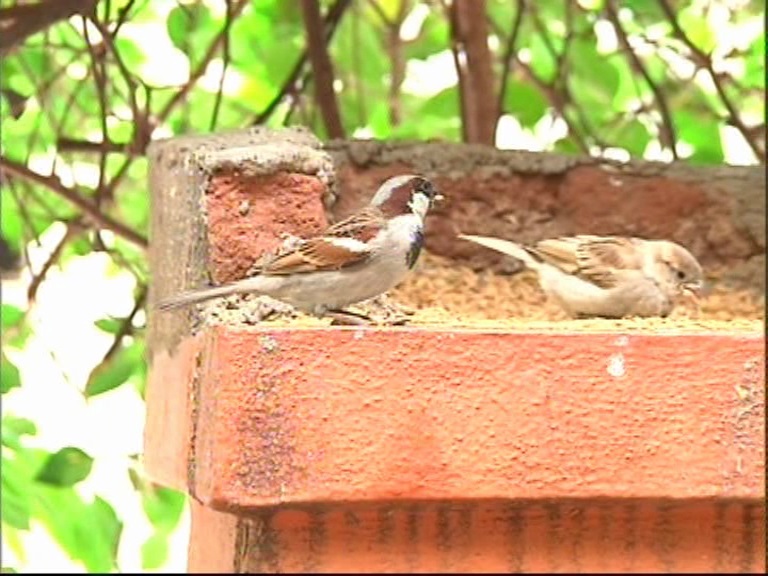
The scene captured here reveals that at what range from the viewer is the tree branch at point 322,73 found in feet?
7.42

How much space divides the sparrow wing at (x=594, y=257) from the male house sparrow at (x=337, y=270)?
403 millimetres

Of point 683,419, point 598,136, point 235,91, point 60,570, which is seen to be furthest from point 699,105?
point 683,419

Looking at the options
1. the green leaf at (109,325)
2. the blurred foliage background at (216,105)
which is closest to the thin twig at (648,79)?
the blurred foliage background at (216,105)

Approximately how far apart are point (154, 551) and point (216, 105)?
58 centimetres

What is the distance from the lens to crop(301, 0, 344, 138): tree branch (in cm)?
226

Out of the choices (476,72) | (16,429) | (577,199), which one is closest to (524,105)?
(476,72)

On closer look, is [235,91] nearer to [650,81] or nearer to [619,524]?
[650,81]

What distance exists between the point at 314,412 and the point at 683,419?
272 mm

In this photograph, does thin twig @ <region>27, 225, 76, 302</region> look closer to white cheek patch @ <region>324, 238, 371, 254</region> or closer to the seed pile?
the seed pile

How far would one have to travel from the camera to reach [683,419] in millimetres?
1294

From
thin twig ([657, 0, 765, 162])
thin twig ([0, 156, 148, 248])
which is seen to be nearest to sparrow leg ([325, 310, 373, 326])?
thin twig ([0, 156, 148, 248])

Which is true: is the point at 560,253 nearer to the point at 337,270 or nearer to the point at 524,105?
the point at 337,270

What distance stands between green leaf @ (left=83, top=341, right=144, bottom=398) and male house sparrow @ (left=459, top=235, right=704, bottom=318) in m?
0.50

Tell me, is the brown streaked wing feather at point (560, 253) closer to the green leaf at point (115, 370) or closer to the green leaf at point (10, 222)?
the green leaf at point (115, 370)
